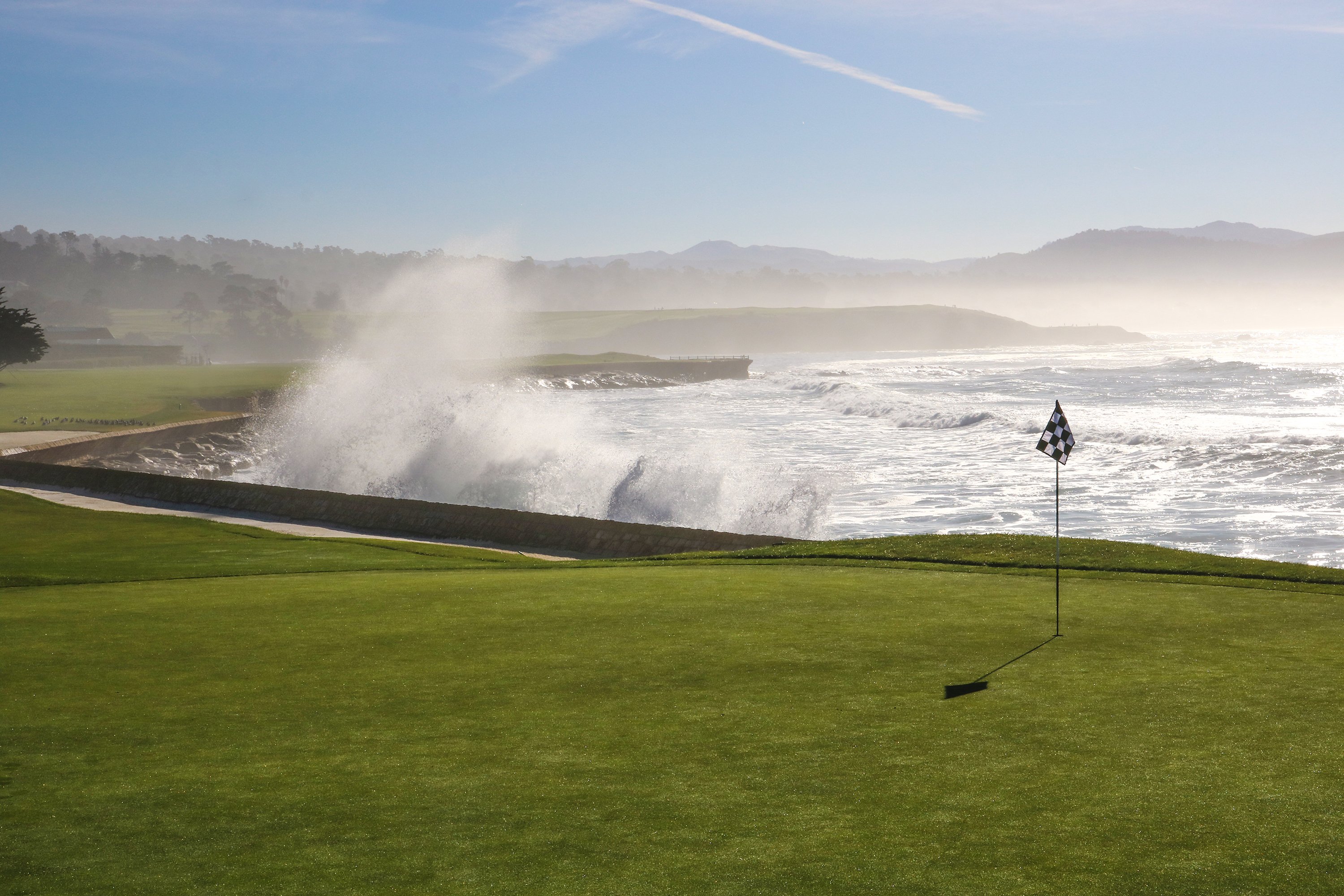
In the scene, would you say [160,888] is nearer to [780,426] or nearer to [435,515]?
[435,515]

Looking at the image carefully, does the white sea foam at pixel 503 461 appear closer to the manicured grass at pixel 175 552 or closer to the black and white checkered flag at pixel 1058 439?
the manicured grass at pixel 175 552

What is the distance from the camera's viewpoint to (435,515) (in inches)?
1039

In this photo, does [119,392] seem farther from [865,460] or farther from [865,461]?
[865,461]

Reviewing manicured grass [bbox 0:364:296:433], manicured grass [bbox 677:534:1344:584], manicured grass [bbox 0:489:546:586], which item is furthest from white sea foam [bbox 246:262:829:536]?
manicured grass [bbox 0:489:546:586]

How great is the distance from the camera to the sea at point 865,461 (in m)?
28.4

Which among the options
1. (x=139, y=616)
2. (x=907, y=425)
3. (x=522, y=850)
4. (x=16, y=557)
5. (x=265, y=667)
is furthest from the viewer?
(x=907, y=425)

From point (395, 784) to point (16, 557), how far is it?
15384 mm

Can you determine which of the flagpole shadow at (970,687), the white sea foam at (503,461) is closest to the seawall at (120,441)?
the white sea foam at (503,461)

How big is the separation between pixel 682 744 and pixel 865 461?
36.4 metres

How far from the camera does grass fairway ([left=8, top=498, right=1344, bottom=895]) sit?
5.14 m

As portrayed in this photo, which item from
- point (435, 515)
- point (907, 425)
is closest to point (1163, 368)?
point (907, 425)

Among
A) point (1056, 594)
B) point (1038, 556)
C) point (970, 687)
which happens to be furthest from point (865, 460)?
point (970, 687)

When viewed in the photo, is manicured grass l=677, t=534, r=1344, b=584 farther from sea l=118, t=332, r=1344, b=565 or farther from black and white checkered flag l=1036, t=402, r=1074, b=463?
sea l=118, t=332, r=1344, b=565

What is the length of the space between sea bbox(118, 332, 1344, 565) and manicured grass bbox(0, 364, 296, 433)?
7073mm
